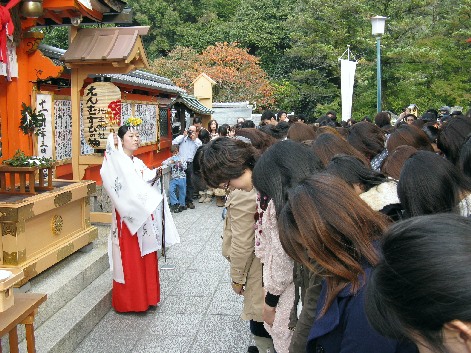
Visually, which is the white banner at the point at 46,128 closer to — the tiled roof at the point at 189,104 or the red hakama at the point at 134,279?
the red hakama at the point at 134,279

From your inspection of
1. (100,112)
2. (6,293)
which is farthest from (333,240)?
(100,112)

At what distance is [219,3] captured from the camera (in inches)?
1439

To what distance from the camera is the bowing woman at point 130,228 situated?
5.23m

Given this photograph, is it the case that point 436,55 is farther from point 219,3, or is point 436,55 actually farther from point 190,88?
point 219,3

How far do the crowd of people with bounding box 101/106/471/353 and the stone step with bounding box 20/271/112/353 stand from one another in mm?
251

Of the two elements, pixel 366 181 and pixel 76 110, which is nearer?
pixel 366 181

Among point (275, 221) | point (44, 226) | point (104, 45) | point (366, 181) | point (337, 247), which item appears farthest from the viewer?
point (104, 45)

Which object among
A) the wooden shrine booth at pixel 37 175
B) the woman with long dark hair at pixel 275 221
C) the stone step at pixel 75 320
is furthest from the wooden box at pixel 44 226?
the woman with long dark hair at pixel 275 221

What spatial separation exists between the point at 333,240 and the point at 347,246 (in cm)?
6

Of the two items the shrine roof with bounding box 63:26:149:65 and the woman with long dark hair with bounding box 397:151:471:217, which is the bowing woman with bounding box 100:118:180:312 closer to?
the shrine roof with bounding box 63:26:149:65

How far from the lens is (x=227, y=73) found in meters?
25.8

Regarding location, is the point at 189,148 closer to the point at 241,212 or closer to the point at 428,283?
the point at 241,212

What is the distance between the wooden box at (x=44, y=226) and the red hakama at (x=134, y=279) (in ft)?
2.38

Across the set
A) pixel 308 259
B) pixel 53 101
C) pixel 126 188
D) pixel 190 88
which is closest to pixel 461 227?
pixel 308 259
